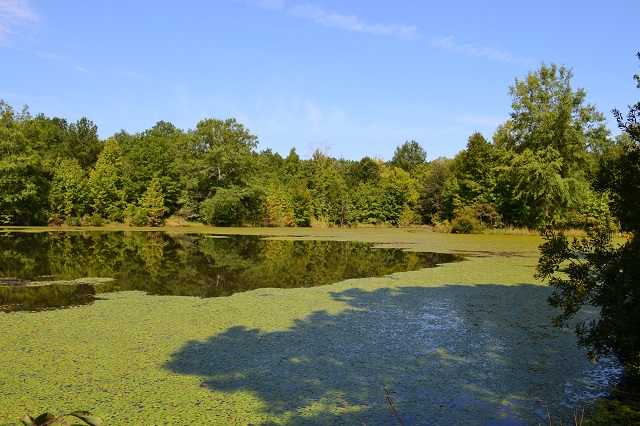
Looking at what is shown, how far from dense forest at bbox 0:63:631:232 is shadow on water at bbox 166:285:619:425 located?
22841 millimetres

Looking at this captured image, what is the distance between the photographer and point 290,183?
5334 cm

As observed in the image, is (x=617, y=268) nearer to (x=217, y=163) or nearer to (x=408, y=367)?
(x=408, y=367)

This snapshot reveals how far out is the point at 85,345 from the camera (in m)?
5.51

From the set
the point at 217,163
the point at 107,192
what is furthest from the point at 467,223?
the point at 107,192

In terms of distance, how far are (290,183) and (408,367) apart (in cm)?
4893

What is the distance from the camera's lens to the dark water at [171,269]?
9.26 meters

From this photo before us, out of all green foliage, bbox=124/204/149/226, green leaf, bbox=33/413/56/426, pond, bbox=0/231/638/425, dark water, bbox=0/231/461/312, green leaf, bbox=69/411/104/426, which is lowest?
dark water, bbox=0/231/461/312

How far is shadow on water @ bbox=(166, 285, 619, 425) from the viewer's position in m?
3.88

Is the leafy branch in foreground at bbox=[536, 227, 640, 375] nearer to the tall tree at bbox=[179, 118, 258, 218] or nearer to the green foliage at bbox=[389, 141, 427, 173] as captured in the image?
the tall tree at bbox=[179, 118, 258, 218]

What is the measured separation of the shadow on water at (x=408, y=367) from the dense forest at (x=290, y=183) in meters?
22.8

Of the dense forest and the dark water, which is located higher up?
the dense forest

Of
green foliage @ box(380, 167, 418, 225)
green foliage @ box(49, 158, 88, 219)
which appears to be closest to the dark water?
green foliage @ box(49, 158, 88, 219)

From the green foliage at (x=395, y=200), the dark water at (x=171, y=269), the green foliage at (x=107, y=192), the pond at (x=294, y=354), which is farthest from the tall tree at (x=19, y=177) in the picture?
the green foliage at (x=395, y=200)

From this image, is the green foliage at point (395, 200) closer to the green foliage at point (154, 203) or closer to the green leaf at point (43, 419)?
the green foliage at point (154, 203)
